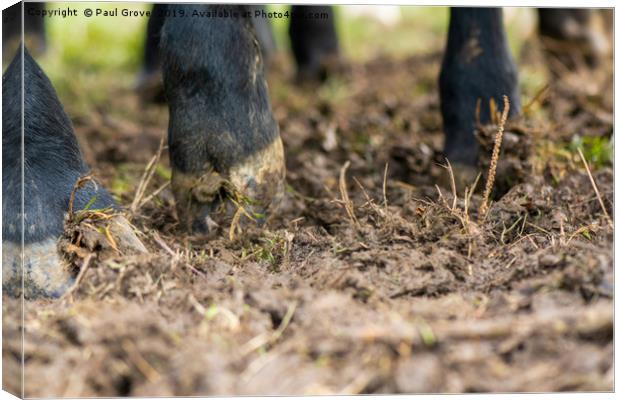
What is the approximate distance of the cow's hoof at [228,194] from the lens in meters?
3.10

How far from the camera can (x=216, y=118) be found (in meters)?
3.06

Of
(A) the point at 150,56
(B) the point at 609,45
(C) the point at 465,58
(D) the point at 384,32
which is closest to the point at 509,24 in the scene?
(D) the point at 384,32

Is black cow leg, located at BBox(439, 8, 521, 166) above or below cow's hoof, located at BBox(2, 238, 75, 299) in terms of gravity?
above

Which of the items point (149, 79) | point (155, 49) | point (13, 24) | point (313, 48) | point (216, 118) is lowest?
point (149, 79)

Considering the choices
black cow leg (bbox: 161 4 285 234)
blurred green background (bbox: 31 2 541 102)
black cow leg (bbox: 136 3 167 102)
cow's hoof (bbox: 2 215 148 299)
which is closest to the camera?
cow's hoof (bbox: 2 215 148 299)

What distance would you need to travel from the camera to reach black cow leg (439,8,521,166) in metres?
3.61

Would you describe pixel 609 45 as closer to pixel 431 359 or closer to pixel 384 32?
pixel 384 32

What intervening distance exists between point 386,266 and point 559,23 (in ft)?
11.6

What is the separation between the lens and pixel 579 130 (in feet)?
14.3

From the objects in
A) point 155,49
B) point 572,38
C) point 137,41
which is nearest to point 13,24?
point 155,49

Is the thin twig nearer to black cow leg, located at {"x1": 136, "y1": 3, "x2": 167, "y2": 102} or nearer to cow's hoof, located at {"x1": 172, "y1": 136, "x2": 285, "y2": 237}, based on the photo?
cow's hoof, located at {"x1": 172, "y1": 136, "x2": 285, "y2": 237}

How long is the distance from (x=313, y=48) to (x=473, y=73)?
281 centimetres

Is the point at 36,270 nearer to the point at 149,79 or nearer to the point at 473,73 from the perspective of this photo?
the point at 473,73

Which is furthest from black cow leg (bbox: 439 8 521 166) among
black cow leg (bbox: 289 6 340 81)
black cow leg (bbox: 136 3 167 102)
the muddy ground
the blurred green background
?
black cow leg (bbox: 289 6 340 81)
